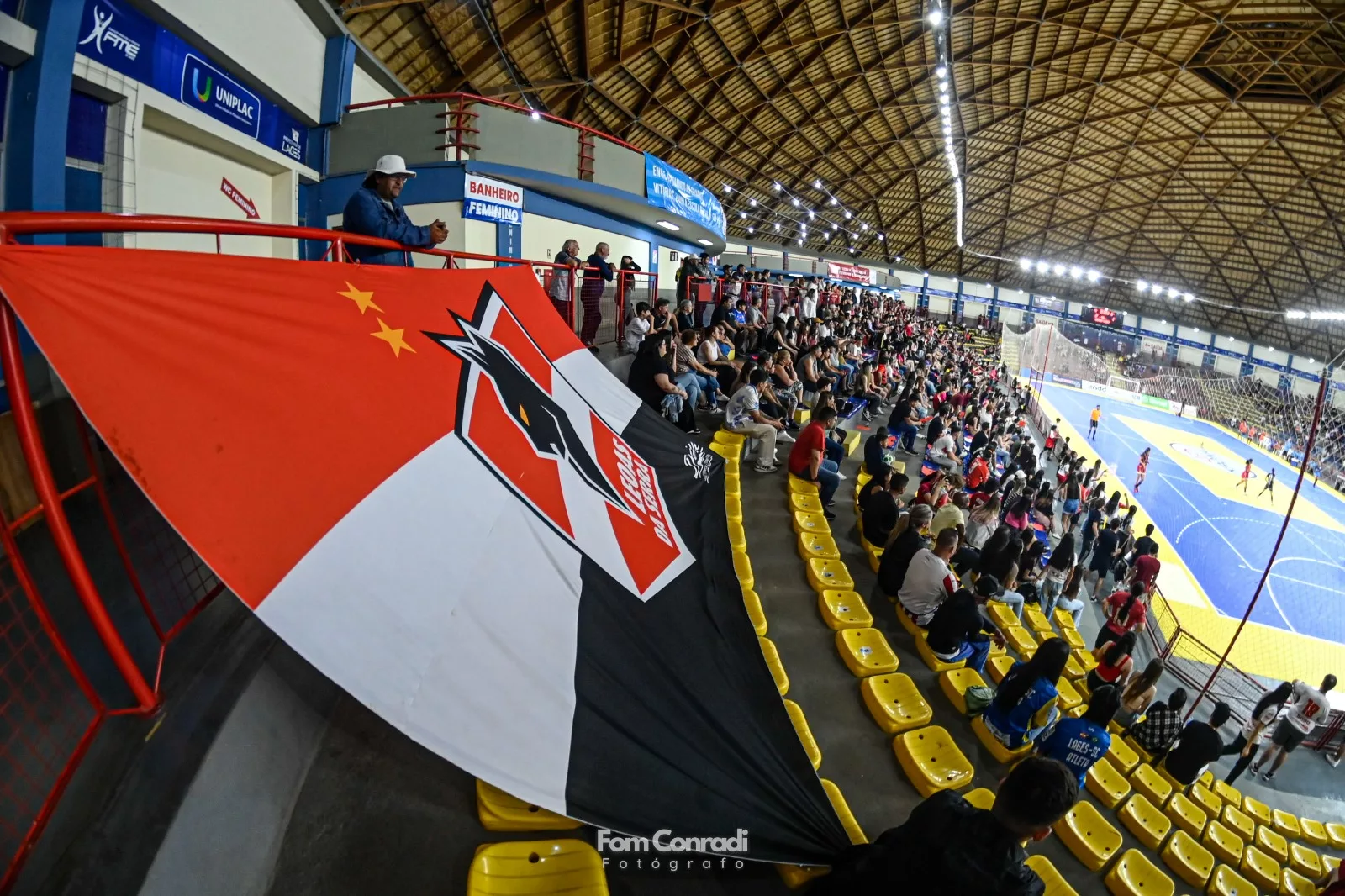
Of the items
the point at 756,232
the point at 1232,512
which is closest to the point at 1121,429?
the point at 1232,512

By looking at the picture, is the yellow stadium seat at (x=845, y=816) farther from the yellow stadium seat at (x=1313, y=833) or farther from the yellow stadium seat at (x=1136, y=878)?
the yellow stadium seat at (x=1313, y=833)

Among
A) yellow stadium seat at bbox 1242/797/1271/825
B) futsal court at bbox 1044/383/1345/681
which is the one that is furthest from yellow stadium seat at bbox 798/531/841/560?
futsal court at bbox 1044/383/1345/681

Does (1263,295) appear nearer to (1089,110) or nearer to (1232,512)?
(1089,110)

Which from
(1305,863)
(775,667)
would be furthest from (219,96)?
(1305,863)

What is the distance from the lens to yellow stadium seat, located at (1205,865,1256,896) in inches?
167

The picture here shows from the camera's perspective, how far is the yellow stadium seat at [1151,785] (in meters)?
5.11

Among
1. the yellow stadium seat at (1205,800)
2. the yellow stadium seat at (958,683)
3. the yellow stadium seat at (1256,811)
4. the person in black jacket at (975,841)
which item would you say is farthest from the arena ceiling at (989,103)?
the yellow stadium seat at (1256,811)

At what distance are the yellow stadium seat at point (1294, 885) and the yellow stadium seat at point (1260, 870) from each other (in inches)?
1.4

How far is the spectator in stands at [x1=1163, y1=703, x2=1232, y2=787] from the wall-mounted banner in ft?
39.0

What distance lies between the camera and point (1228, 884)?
4.32 metres

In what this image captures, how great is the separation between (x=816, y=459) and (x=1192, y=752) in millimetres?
4592

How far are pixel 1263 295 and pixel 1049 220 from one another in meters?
15.4

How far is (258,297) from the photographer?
6.52 ft

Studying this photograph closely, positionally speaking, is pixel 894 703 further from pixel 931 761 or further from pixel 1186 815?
pixel 1186 815
